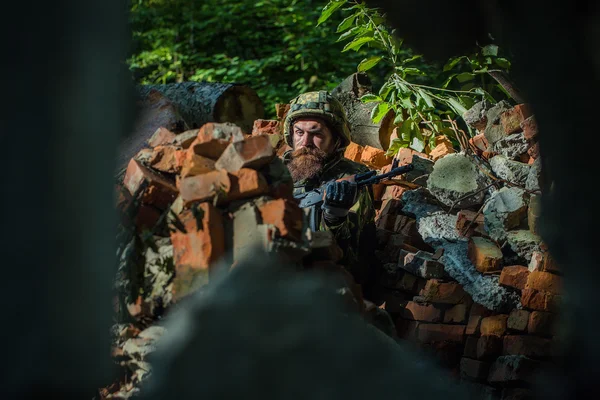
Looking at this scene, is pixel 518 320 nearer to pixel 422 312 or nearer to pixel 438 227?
pixel 422 312

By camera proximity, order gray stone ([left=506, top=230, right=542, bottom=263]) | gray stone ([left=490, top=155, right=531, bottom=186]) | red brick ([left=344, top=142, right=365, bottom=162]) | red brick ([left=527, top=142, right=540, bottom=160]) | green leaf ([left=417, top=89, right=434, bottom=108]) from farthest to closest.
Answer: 1. red brick ([left=344, top=142, right=365, bottom=162])
2. green leaf ([left=417, top=89, right=434, bottom=108])
3. gray stone ([left=490, top=155, right=531, bottom=186])
4. red brick ([left=527, top=142, right=540, bottom=160])
5. gray stone ([left=506, top=230, right=542, bottom=263])

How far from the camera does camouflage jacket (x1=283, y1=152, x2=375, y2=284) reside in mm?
4273

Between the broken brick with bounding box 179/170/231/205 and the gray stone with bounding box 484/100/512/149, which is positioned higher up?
the gray stone with bounding box 484/100/512/149

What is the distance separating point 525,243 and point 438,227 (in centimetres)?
65

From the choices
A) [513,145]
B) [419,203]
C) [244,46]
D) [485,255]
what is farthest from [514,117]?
[244,46]

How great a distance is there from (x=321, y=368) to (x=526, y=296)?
6.49 feet

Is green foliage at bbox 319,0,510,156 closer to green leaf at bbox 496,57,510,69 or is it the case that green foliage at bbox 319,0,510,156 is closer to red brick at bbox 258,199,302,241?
green leaf at bbox 496,57,510,69

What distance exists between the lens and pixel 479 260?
13.6 feet

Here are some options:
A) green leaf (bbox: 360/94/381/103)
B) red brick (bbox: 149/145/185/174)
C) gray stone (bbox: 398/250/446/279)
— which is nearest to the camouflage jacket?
gray stone (bbox: 398/250/446/279)

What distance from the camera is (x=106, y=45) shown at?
1.86 meters

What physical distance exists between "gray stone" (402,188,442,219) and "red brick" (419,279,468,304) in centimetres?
56

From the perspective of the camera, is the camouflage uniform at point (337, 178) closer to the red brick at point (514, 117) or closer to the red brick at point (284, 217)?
the red brick at point (514, 117)

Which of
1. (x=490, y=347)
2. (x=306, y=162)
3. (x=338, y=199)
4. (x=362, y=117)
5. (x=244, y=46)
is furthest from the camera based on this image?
(x=244, y=46)

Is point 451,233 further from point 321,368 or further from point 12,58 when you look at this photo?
point 12,58
